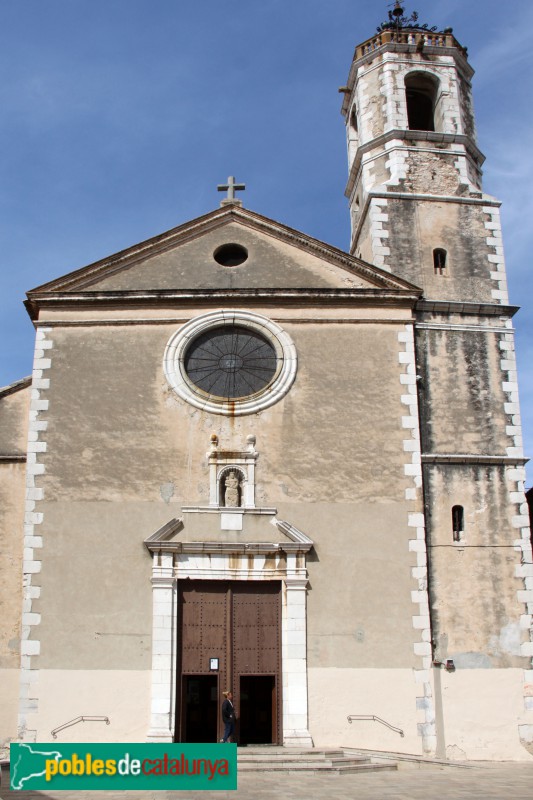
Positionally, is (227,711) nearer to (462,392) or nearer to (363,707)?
(363,707)

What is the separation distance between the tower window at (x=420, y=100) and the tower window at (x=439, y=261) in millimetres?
4419

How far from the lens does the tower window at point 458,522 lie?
15898 mm

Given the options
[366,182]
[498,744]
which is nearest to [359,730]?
[498,744]

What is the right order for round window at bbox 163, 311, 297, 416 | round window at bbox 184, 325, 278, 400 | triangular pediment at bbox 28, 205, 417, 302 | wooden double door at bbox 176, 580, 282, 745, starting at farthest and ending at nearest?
triangular pediment at bbox 28, 205, 417, 302 < round window at bbox 184, 325, 278, 400 < round window at bbox 163, 311, 297, 416 < wooden double door at bbox 176, 580, 282, 745

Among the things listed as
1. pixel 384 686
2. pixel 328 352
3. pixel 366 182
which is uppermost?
pixel 366 182

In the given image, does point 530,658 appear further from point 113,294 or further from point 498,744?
point 113,294

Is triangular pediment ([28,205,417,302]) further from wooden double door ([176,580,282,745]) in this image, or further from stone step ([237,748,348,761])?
stone step ([237,748,348,761])

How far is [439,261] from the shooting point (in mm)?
18406

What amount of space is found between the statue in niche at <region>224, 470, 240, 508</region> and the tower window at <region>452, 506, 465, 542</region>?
377 cm

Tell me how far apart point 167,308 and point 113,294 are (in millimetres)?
1027

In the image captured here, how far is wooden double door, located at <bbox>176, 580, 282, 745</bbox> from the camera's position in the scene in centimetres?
1494

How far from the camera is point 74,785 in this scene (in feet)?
30.2

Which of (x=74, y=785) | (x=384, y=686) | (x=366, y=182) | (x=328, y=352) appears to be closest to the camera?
(x=74, y=785)

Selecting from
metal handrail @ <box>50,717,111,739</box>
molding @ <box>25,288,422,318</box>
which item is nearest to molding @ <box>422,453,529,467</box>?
molding @ <box>25,288,422,318</box>
